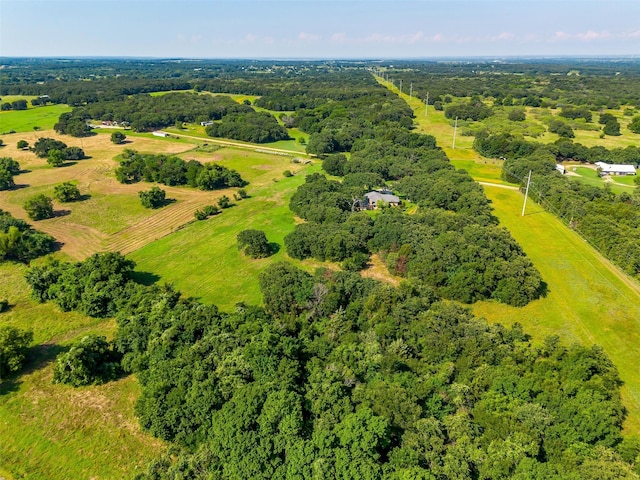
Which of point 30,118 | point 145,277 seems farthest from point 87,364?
point 30,118

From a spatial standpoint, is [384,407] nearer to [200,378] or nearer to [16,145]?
[200,378]

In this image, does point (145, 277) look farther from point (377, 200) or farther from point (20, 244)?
point (377, 200)

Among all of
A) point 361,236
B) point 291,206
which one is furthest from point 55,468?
point 291,206

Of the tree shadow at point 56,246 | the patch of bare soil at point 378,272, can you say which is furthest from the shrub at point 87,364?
the patch of bare soil at point 378,272

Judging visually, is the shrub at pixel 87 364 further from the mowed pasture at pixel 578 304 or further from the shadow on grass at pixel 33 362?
the mowed pasture at pixel 578 304

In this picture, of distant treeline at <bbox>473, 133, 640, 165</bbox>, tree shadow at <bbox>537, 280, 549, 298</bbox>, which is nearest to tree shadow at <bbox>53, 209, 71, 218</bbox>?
tree shadow at <bbox>537, 280, 549, 298</bbox>

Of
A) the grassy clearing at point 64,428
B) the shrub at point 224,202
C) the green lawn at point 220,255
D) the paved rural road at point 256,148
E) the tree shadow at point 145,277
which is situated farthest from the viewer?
the paved rural road at point 256,148
